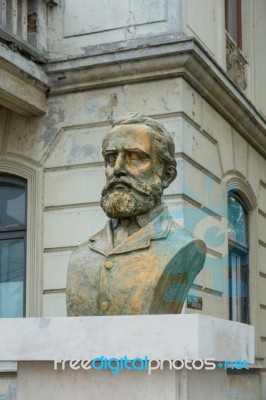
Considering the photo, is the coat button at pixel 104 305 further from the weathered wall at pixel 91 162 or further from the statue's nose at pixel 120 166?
the weathered wall at pixel 91 162

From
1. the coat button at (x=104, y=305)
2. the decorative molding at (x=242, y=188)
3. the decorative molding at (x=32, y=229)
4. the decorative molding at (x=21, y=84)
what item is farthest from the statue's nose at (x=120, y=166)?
the decorative molding at (x=242, y=188)

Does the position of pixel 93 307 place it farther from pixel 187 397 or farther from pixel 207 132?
pixel 207 132

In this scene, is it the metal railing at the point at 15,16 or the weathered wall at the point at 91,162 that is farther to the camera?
the metal railing at the point at 15,16

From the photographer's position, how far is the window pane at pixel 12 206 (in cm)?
1059

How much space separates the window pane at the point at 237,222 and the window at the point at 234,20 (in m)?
2.55

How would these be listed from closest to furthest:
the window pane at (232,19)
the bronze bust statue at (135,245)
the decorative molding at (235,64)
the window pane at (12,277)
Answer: the bronze bust statue at (135,245) → the window pane at (12,277) → the decorative molding at (235,64) → the window pane at (232,19)

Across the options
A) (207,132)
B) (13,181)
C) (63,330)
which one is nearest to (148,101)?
(207,132)

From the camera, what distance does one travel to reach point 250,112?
11836mm

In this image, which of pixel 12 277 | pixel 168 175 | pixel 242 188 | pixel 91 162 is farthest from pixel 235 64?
pixel 168 175

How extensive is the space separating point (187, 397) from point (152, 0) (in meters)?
6.73

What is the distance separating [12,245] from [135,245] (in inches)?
226

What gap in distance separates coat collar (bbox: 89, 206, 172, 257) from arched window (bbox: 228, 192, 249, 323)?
6328 millimetres

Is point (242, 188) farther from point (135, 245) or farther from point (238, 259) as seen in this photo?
point (135, 245)

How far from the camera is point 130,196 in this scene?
202 inches
